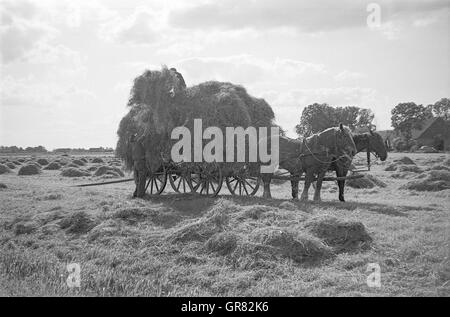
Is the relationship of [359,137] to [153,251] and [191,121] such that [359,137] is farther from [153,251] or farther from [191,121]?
[153,251]

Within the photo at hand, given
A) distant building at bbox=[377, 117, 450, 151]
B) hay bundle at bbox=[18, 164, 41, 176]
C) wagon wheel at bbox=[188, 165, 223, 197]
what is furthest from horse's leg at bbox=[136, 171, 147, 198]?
distant building at bbox=[377, 117, 450, 151]

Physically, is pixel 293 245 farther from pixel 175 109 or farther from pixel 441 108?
pixel 441 108

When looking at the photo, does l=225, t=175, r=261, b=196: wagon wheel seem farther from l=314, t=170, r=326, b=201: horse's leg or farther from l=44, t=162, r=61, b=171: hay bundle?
l=44, t=162, r=61, b=171: hay bundle

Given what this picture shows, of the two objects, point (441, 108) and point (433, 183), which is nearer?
point (433, 183)

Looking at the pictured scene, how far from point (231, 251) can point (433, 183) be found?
36.5 feet

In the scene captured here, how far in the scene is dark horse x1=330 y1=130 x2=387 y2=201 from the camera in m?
13.4

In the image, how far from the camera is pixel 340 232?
8328mm

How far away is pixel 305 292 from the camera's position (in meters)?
6.32

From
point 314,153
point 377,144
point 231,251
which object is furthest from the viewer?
point 377,144

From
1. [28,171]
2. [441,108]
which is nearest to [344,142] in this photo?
[28,171]

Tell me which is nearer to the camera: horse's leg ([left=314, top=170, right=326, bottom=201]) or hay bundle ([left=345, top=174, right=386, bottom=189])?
horse's leg ([left=314, top=170, right=326, bottom=201])

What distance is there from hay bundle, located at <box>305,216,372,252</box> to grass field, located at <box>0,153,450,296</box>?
0.02m

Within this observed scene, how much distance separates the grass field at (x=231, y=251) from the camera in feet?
21.7

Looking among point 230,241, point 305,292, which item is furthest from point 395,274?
point 230,241
